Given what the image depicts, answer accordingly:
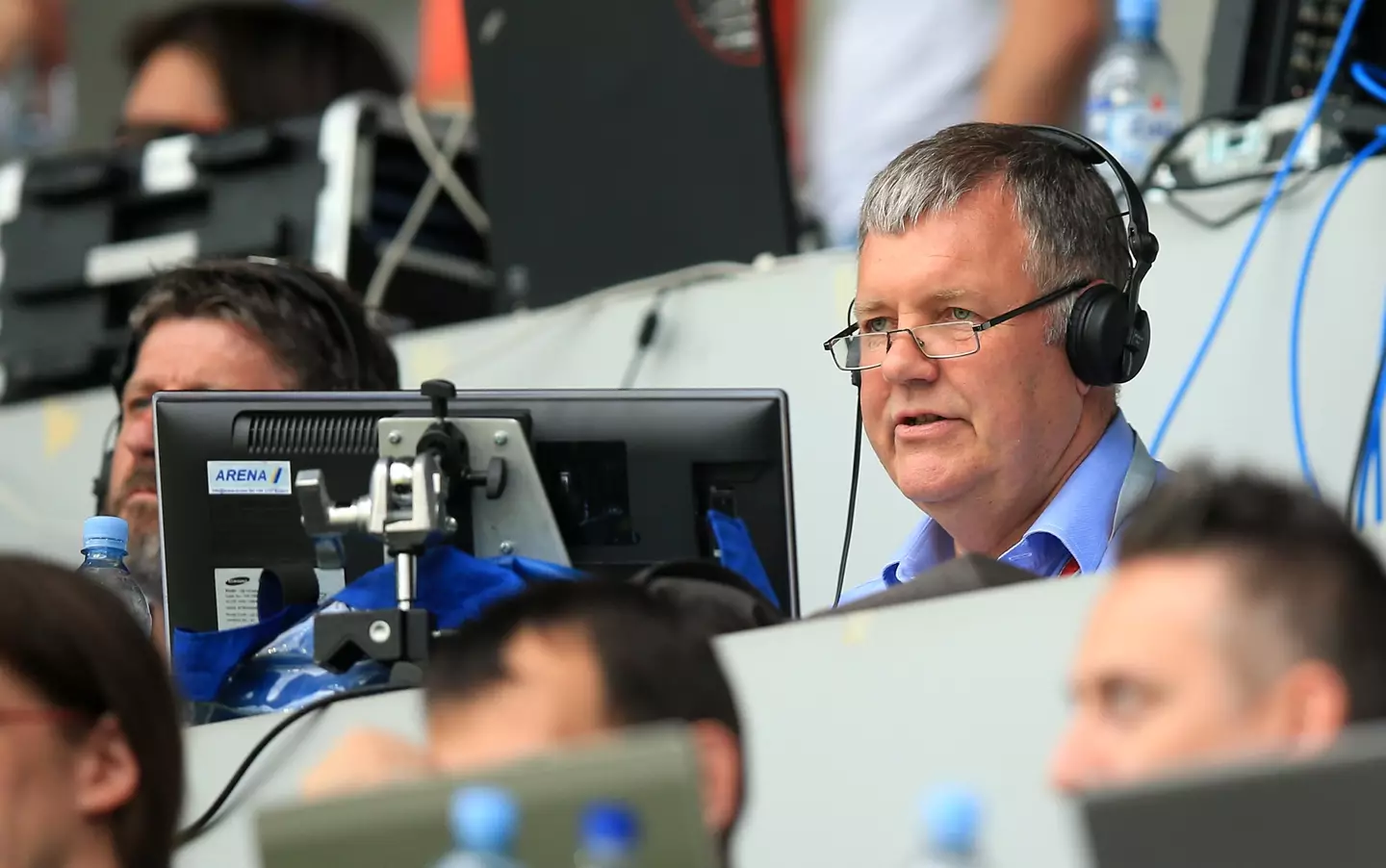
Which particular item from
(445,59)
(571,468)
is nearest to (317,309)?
(571,468)

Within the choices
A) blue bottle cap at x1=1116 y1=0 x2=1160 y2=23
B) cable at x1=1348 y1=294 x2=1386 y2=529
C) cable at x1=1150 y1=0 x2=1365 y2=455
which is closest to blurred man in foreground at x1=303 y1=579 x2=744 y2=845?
cable at x1=1348 y1=294 x2=1386 y2=529

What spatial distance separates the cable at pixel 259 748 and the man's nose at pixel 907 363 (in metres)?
0.64

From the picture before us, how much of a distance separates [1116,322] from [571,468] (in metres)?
0.51

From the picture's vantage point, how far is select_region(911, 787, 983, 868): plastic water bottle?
31.0 inches

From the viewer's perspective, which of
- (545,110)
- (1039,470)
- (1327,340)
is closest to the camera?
(1039,470)

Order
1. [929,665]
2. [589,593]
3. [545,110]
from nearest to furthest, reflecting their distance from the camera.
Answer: [589,593] → [929,665] → [545,110]

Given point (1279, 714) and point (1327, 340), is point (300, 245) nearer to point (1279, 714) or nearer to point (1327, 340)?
point (1327, 340)

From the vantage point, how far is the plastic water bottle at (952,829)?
0.79 meters

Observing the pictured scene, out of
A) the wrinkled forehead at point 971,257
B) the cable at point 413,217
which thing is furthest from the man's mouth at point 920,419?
the cable at point 413,217

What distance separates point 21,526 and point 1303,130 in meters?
1.96

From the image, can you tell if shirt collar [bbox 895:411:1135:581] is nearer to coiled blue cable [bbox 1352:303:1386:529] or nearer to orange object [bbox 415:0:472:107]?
coiled blue cable [bbox 1352:303:1386:529]

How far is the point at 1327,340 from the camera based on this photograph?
218 centimetres

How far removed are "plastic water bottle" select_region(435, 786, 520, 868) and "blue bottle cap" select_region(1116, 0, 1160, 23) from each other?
1993mm

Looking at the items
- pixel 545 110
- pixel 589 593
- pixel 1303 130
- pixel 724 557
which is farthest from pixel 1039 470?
pixel 545 110
